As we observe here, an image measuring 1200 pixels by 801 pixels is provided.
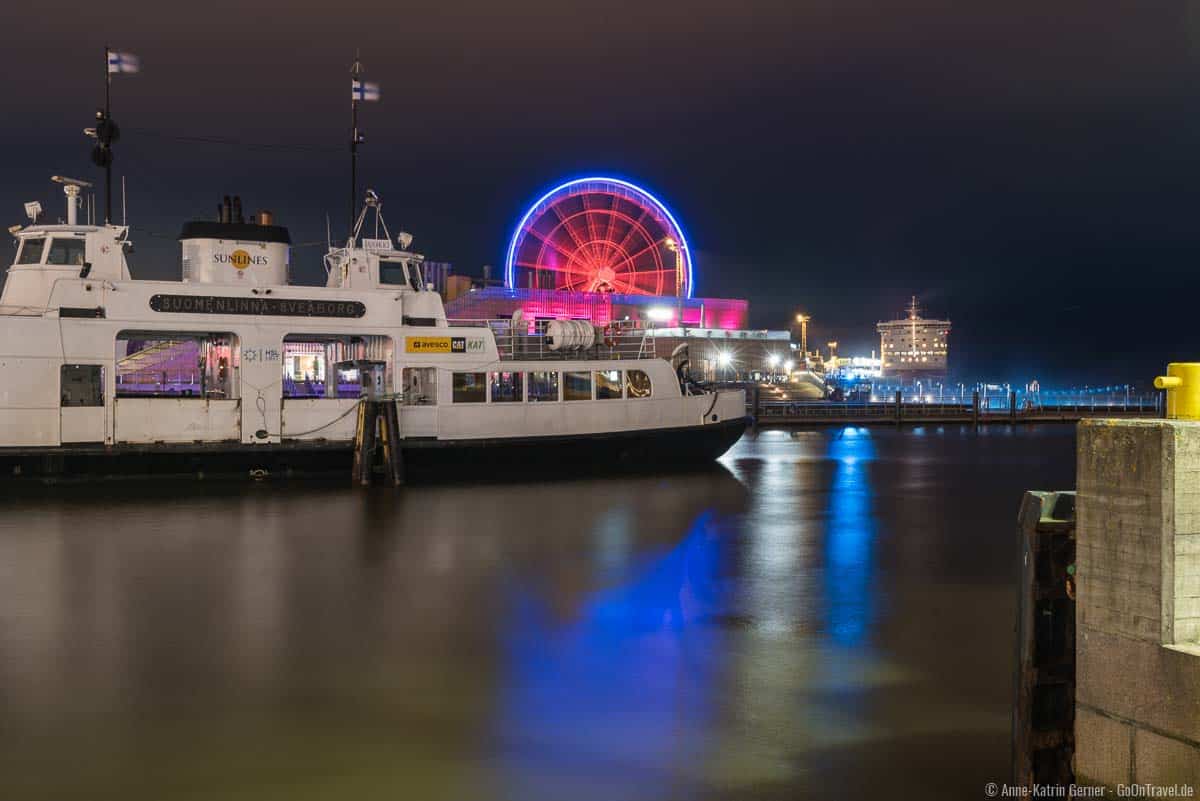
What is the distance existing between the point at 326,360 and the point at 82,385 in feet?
20.0

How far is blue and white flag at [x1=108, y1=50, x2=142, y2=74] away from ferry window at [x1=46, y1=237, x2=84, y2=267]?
15.7 feet

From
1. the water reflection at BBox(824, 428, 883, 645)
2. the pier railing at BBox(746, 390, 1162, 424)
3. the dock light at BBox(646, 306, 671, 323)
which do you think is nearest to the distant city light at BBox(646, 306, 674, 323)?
the dock light at BBox(646, 306, 671, 323)

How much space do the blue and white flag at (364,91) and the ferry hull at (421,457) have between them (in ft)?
30.7

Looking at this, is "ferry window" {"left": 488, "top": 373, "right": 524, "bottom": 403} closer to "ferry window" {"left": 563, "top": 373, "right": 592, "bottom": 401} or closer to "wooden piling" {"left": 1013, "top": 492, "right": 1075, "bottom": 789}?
"ferry window" {"left": 563, "top": 373, "right": 592, "bottom": 401}

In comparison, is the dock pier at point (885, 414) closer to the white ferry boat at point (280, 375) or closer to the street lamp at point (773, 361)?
the white ferry boat at point (280, 375)

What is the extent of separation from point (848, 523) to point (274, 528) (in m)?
10.0

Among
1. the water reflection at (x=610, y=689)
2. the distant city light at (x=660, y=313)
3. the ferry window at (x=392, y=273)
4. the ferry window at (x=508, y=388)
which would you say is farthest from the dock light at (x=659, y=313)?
the water reflection at (x=610, y=689)

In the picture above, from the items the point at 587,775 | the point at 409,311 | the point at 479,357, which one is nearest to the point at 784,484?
the point at 479,357

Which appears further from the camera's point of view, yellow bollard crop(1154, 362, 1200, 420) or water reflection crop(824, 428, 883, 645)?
water reflection crop(824, 428, 883, 645)

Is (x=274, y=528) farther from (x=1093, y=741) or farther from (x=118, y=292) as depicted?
(x=1093, y=741)

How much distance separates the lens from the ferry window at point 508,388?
2462cm

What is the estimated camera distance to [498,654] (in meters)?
9.25

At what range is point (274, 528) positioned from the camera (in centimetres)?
1653

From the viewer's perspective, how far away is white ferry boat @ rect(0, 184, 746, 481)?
20.8 metres
